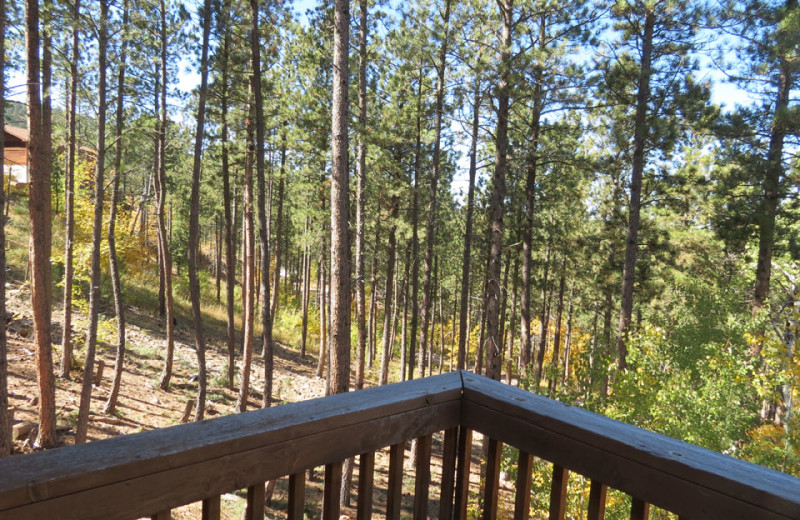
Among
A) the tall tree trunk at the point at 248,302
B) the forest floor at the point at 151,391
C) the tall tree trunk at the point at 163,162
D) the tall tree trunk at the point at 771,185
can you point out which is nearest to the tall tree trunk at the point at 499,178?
the forest floor at the point at 151,391

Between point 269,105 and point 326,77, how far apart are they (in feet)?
7.02

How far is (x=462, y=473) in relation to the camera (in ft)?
5.06

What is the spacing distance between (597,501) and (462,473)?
436 millimetres

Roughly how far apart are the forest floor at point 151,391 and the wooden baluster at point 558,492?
923cm

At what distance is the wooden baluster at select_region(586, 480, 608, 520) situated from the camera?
1.27 meters

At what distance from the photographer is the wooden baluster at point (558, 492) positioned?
1350mm

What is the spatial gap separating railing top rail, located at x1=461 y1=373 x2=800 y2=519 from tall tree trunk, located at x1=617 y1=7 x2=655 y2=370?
395 inches

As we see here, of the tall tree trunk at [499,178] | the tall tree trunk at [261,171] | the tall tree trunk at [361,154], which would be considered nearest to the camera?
the tall tree trunk at [499,178]

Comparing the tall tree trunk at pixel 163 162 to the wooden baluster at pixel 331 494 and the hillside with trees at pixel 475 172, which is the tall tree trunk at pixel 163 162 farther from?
the wooden baluster at pixel 331 494

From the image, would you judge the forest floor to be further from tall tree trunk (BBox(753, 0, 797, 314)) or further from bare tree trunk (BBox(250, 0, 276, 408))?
tall tree trunk (BBox(753, 0, 797, 314))

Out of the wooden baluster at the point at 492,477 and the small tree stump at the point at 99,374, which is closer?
the wooden baluster at the point at 492,477

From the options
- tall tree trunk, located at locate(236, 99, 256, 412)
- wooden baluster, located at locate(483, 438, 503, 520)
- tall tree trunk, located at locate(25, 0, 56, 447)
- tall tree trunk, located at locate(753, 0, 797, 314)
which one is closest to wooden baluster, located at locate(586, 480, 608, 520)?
wooden baluster, located at locate(483, 438, 503, 520)

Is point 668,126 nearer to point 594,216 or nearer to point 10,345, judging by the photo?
point 594,216

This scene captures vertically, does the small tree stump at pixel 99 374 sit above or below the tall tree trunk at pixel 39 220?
below
